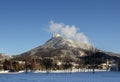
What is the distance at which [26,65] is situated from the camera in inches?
7869

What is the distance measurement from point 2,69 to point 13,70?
271 inches

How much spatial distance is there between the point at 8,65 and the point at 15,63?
425 centimetres

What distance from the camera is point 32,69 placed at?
198875 mm

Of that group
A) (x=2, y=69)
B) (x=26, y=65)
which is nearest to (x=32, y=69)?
(x=26, y=65)

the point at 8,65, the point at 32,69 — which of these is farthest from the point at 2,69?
the point at 32,69

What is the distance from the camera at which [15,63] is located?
195250 mm

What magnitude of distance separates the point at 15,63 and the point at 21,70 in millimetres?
5455

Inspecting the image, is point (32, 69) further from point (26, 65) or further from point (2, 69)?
point (2, 69)

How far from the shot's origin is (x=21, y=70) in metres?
198

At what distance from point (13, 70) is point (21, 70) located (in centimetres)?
824

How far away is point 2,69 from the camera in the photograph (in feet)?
634

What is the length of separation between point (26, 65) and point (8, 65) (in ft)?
37.0

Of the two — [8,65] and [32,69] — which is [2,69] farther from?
[32,69]
